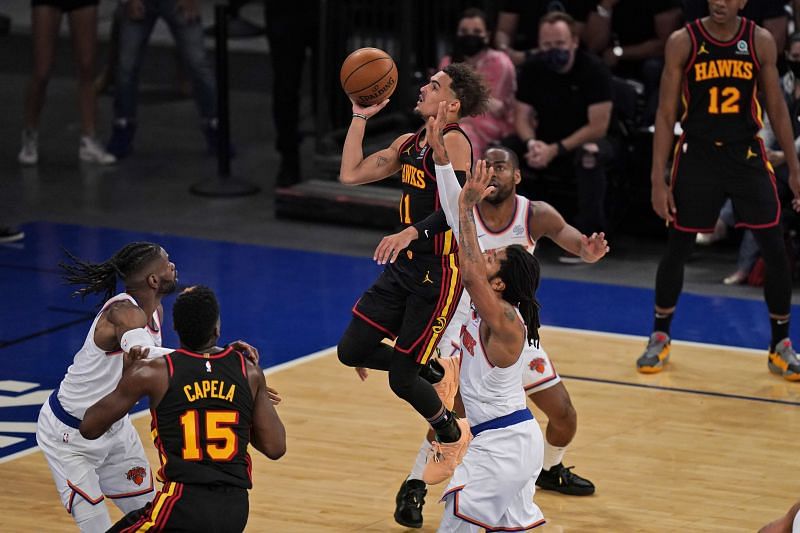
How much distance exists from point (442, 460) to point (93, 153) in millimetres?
7594

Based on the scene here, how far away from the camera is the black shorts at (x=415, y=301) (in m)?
6.09

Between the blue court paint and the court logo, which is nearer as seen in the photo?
the court logo

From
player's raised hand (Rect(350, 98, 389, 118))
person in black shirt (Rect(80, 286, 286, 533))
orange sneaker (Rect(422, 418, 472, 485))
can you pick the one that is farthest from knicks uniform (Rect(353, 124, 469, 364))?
person in black shirt (Rect(80, 286, 286, 533))

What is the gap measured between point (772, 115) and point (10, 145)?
25.6ft

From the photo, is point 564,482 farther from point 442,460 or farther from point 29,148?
point 29,148

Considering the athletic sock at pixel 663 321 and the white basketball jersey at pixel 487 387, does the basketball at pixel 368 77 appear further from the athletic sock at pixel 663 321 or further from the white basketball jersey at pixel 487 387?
the athletic sock at pixel 663 321

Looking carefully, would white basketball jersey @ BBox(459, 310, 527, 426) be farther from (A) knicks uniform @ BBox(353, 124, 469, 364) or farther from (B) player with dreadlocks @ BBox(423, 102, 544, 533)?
(A) knicks uniform @ BBox(353, 124, 469, 364)

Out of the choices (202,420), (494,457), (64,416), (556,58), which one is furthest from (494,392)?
(556,58)

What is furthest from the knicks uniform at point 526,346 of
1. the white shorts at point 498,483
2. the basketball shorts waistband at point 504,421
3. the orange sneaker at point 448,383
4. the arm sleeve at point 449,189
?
the white shorts at point 498,483

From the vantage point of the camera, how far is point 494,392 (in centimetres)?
519

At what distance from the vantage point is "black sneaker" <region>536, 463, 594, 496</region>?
249 inches

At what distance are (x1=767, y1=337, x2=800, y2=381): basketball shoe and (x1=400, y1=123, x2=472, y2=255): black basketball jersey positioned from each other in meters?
2.53

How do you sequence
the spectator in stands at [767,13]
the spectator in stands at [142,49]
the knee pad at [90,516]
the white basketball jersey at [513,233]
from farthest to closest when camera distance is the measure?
the spectator in stands at [142,49] < the spectator in stands at [767,13] < the white basketball jersey at [513,233] < the knee pad at [90,516]

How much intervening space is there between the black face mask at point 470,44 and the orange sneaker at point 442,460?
4853 mm
